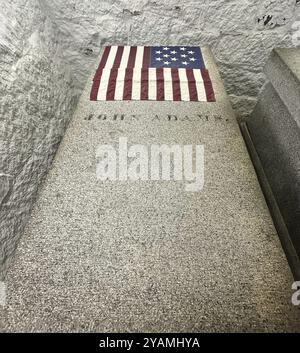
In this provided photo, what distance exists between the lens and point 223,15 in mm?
1881

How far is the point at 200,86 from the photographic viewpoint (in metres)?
1.53

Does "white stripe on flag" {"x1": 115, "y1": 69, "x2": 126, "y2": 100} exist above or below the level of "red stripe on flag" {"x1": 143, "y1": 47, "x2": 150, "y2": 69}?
below

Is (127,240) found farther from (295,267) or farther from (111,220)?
(295,267)

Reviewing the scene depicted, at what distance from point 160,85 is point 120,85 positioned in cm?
23

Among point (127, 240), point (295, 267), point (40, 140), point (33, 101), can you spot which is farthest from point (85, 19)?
point (295, 267)

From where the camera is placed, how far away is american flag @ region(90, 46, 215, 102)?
1.49m

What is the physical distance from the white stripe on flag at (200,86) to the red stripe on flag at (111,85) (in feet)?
1.53

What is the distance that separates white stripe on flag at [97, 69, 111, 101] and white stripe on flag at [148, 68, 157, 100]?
0.24m

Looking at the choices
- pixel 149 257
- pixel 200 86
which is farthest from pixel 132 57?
pixel 149 257

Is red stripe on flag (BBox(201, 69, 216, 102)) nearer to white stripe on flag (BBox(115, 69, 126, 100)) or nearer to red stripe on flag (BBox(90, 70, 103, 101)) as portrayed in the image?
white stripe on flag (BBox(115, 69, 126, 100))

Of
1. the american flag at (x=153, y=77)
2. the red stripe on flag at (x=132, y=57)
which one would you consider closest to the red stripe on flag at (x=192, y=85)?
the american flag at (x=153, y=77)

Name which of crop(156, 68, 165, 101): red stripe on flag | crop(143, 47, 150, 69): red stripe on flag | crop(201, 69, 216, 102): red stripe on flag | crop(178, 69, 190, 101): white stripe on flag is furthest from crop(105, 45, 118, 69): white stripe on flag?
crop(201, 69, 216, 102): red stripe on flag

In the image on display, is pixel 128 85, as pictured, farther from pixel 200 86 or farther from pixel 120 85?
pixel 200 86

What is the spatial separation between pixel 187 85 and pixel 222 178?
69 cm
